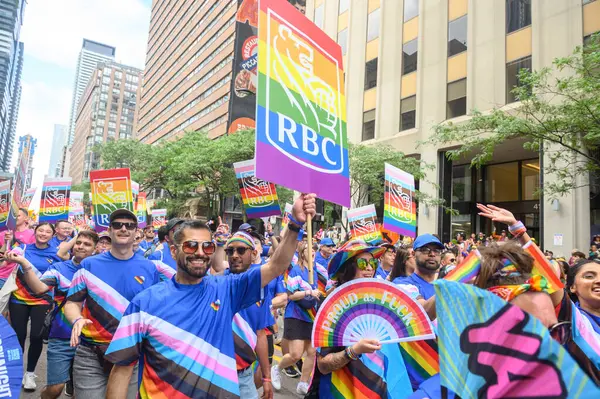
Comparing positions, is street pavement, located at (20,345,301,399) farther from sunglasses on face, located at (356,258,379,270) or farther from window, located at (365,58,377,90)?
window, located at (365,58,377,90)

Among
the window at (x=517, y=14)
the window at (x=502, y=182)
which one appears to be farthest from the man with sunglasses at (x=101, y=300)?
the window at (x=502, y=182)

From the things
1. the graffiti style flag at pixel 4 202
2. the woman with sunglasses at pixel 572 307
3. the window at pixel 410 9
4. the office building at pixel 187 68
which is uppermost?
the office building at pixel 187 68

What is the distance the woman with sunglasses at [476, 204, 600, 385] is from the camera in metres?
1.66

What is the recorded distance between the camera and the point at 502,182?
2317cm

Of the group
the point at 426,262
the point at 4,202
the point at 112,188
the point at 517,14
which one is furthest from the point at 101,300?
the point at 517,14

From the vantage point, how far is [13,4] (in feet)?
391

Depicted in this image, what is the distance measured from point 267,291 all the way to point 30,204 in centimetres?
1009

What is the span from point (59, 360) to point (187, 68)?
2774 inches

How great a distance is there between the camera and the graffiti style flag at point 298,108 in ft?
8.91

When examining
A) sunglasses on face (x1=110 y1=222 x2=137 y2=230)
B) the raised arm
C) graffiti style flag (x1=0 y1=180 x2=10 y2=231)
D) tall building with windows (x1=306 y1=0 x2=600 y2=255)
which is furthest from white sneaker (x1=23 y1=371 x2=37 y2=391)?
tall building with windows (x1=306 y1=0 x2=600 y2=255)

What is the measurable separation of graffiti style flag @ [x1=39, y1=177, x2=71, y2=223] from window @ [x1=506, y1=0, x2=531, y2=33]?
18.7 m

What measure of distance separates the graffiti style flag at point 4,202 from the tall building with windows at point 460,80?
15246mm

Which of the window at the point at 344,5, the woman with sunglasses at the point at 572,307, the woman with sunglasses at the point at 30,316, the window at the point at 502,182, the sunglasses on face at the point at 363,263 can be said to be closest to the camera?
the woman with sunglasses at the point at 572,307

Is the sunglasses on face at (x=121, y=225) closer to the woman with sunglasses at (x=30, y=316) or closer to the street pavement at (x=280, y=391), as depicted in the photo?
the woman with sunglasses at (x=30, y=316)
